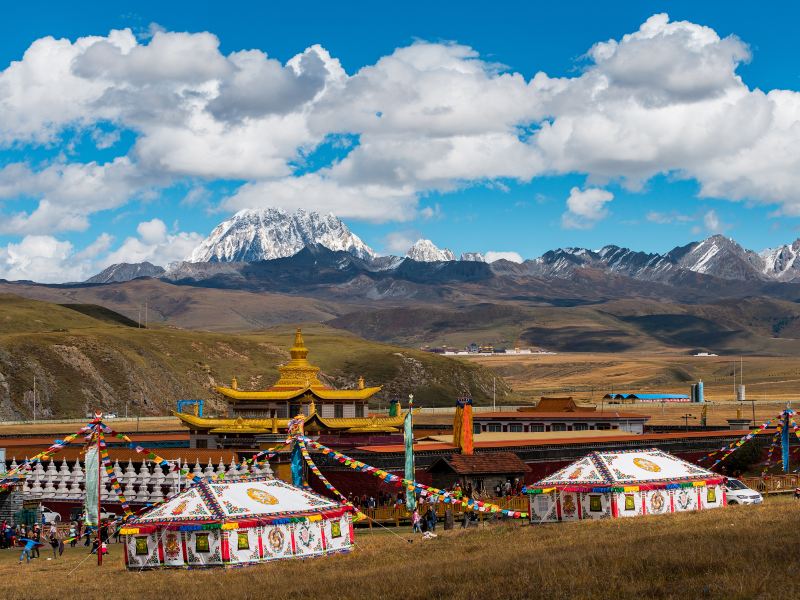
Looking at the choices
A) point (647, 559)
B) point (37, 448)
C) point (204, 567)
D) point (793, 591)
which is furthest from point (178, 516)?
point (37, 448)

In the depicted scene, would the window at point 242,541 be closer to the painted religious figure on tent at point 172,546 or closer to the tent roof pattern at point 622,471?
the painted religious figure on tent at point 172,546

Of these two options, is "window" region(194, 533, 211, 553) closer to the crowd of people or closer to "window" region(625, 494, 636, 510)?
the crowd of people

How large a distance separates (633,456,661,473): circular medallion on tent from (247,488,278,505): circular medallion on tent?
50.3 ft

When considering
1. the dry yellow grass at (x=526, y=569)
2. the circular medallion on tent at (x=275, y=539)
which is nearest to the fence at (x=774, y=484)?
the dry yellow grass at (x=526, y=569)

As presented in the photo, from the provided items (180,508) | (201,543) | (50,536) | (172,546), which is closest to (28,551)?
(50,536)

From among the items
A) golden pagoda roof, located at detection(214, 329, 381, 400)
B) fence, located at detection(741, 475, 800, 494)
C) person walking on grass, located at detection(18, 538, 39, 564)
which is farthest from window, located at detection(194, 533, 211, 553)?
golden pagoda roof, located at detection(214, 329, 381, 400)

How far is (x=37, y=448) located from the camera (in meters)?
73.1

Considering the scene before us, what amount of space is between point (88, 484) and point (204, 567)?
9.67 meters

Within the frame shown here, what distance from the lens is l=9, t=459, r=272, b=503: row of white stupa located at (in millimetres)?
55188

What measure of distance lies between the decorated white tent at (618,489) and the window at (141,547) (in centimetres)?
1551

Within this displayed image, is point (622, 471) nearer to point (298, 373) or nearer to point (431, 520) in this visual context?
point (431, 520)

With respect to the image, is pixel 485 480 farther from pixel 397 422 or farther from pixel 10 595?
pixel 10 595

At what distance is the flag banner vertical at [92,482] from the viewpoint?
4441 cm

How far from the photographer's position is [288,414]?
76.3 m
